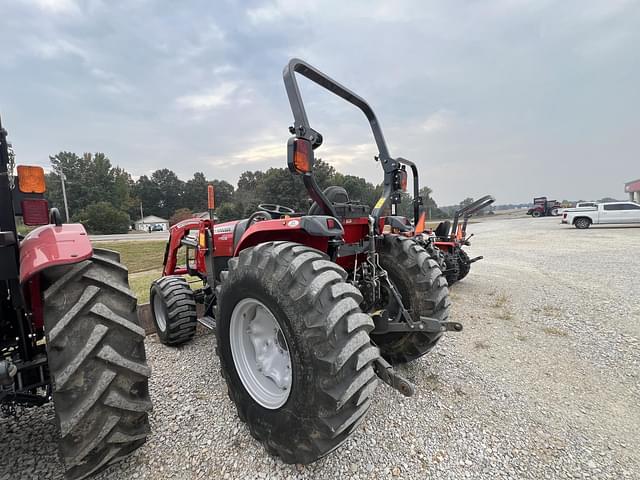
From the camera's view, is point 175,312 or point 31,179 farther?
point 175,312

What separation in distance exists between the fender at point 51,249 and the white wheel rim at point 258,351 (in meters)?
0.92

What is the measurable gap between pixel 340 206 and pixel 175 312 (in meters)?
2.13

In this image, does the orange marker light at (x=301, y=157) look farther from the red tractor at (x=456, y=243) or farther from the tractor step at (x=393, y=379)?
the red tractor at (x=456, y=243)

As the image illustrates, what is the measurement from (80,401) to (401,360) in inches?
90.3

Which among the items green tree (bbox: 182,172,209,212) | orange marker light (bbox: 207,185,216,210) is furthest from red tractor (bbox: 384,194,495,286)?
green tree (bbox: 182,172,209,212)

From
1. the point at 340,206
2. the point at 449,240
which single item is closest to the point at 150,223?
the point at 449,240

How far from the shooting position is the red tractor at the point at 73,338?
1.52 meters

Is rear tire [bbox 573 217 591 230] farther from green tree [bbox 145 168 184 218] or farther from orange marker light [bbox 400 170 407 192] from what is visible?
green tree [bbox 145 168 184 218]

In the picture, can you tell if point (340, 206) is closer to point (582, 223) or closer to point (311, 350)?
point (311, 350)

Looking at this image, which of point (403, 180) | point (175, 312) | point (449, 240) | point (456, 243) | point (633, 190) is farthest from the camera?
point (633, 190)

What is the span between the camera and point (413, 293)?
2791 mm

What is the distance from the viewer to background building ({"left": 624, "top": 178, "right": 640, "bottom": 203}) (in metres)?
39.2

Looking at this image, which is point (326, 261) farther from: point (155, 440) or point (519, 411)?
point (519, 411)

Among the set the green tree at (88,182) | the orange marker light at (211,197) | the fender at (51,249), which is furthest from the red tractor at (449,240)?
the green tree at (88,182)
